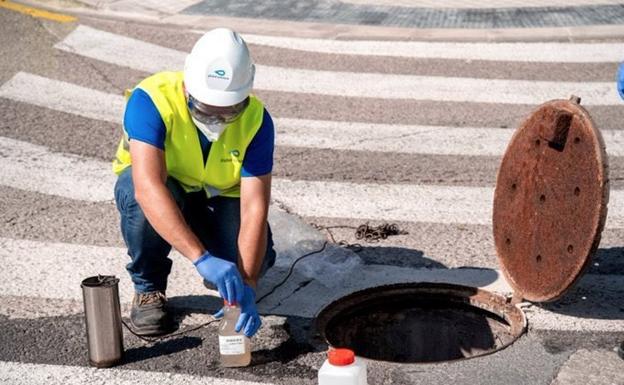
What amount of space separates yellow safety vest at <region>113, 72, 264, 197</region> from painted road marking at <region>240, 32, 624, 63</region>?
14.6 ft

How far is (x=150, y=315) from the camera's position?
203 inches

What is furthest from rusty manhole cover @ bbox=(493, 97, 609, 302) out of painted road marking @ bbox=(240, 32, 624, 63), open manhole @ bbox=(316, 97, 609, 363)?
painted road marking @ bbox=(240, 32, 624, 63)

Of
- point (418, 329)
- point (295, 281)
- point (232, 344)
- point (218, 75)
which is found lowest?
point (418, 329)

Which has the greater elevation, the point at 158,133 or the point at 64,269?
the point at 158,133

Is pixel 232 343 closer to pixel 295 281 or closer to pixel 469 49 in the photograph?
pixel 295 281

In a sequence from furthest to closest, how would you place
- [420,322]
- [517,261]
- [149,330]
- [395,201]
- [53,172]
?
[53,172], [395,201], [420,322], [517,261], [149,330]

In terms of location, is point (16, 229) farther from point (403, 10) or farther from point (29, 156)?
point (403, 10)

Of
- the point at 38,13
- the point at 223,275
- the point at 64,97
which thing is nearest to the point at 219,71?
the point at 223,275

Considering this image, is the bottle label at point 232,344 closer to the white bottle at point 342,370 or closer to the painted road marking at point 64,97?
the white bottle at point 342,370

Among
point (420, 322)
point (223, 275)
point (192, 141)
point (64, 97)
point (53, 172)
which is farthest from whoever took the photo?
point (64, 97)

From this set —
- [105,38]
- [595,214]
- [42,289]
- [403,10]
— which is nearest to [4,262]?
[42,289]

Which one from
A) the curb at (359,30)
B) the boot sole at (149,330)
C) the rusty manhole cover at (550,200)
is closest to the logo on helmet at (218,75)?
the boot sole at (149,330)

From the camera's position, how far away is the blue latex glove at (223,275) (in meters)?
4.72

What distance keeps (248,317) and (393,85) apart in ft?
13.8
